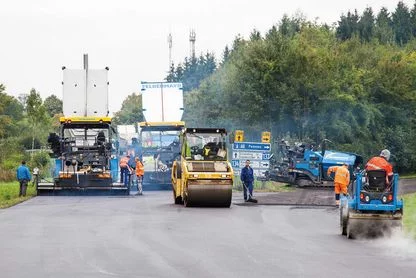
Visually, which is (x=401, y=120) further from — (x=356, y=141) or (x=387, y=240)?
(x=387, y=240)

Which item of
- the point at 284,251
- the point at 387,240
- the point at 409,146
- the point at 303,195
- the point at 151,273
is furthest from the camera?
the point at 409,146

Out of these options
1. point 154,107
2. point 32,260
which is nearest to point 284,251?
point 32,260

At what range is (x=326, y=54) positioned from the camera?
61.5 m

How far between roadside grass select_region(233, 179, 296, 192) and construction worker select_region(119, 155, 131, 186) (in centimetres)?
669

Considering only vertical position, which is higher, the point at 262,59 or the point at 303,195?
the point at 262,59

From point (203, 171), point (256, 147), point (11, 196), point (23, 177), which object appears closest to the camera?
point (203, 171)

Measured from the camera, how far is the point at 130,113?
475 feet

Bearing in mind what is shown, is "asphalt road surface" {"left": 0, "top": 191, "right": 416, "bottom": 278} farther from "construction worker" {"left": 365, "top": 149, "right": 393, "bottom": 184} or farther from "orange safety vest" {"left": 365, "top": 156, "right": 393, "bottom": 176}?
"orange safety vest" {"left": 365, "top": 156, "right": 393, "bottom": 176}

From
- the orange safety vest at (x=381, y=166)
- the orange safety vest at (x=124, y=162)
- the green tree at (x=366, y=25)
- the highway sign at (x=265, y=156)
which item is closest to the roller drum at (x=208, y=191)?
the orange safety vest at (x=124, y=162)

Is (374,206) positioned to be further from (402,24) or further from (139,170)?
(402,24)

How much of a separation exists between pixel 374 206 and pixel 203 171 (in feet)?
34.3

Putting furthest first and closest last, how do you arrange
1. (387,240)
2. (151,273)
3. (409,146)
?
(409,146) < (387,240) < (151,273)

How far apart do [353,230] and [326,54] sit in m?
42.1

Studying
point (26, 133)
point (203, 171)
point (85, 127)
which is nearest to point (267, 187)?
point (85, 127)
